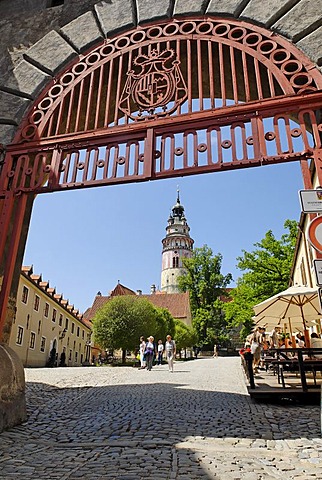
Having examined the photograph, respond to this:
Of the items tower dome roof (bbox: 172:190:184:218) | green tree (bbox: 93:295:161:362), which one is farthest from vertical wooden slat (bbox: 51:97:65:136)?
tower dome roof (bbox: 172:190:184:218)

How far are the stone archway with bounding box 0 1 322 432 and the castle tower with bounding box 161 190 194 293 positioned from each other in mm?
71153

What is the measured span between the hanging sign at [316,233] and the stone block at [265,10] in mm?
3144

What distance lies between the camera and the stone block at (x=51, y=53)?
5.68 m

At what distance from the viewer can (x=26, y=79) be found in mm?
5730

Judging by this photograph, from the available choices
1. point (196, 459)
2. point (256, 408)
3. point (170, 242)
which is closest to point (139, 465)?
point (196, 459)

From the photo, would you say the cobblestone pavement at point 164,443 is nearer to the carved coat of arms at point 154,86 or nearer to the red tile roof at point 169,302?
the carved coat of arms at point 154,86

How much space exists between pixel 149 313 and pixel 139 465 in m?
31.9

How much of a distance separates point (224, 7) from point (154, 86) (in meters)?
1.41

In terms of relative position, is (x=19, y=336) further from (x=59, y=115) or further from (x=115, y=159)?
(x=115, y=159)

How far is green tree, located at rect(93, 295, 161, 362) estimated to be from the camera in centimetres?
3234

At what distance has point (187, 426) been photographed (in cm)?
471

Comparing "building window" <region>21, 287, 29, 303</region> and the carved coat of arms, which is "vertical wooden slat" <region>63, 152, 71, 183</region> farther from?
"building window" <region>21, 287, 29, 303</region>

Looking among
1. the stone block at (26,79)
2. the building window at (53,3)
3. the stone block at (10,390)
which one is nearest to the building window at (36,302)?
the building window at (53,3)

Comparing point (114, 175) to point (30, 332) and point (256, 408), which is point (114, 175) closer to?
point (256, 408)
